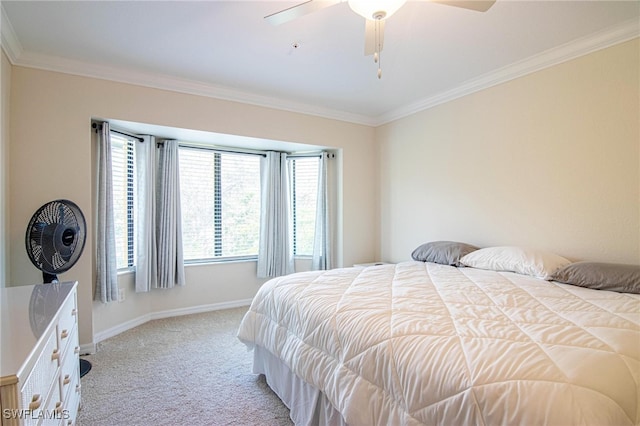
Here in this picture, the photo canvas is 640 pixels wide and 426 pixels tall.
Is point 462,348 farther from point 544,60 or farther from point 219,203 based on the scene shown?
point 219,203

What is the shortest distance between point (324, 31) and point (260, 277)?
311 centimetres

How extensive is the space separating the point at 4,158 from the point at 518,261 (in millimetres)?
4076

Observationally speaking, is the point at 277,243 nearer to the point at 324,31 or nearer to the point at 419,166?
the point at 419,166

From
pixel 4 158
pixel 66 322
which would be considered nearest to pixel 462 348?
pixel 66 322

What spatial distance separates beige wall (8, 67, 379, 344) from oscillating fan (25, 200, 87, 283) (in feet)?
1.84

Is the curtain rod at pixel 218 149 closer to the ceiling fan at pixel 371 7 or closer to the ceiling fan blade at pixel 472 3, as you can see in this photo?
the ceiling fan at pixel 371 7

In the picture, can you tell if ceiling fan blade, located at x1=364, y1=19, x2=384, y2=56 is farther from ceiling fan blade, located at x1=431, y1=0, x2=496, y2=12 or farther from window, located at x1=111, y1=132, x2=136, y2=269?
window, located at x1=111, y1=132, x2=136, y2=269

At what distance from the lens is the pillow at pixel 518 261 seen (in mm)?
2301

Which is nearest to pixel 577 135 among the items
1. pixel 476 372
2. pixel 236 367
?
pixel 476 372

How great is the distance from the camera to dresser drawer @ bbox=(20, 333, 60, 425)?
98cm

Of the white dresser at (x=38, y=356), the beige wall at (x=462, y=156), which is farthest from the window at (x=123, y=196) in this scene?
the white dresser at (x=38, y=356)

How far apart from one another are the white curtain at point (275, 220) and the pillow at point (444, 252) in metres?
1.82

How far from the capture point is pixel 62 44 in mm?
2424

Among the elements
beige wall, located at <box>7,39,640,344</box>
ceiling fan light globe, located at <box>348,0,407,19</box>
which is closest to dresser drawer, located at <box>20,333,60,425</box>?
beige wall, located at <box>7,39,640,344</box>
